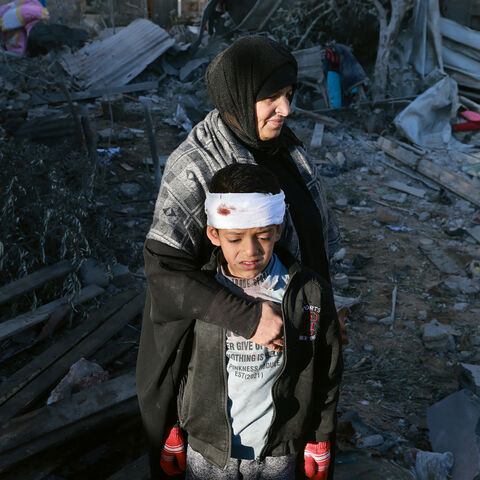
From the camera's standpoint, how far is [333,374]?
5.59 ft

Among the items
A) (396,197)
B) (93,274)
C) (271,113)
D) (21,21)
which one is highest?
(271,113)

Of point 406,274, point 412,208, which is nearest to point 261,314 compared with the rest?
point 406,274

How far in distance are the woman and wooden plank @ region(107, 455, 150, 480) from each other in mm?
634

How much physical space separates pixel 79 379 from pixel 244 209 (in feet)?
6.62

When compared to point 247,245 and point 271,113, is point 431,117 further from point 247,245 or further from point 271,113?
point 247,245

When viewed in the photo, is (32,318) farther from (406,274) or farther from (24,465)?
(406,274)

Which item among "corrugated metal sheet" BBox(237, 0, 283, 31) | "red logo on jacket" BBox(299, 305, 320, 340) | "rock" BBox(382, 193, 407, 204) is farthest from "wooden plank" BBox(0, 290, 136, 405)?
"corrugated metal sheet" BBox(237, 0, 283, 31)

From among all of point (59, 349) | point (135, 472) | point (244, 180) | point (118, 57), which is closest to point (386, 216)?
point (59, 349)

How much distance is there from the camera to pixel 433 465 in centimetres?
283

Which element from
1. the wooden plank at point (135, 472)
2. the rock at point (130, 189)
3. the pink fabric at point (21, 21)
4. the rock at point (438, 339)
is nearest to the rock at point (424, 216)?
the rock at point (438, 339)

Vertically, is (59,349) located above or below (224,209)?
below

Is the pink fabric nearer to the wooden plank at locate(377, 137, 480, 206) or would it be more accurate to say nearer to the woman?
the wooden plank at locate(377, 137, 480, 206)

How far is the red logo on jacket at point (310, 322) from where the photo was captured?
162 cm

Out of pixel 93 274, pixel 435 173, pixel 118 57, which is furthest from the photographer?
pixel 118 57
